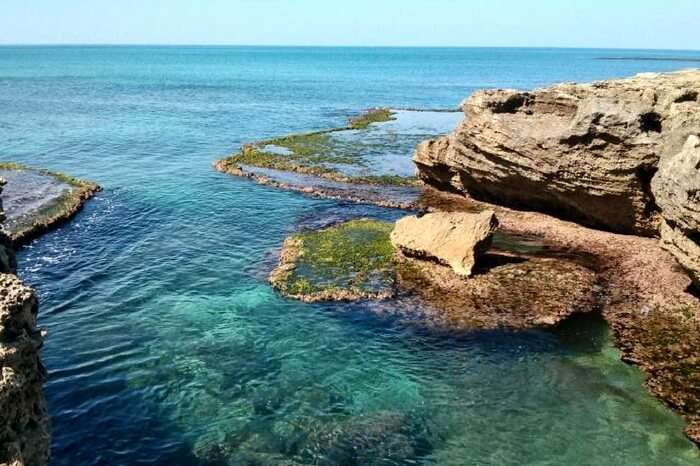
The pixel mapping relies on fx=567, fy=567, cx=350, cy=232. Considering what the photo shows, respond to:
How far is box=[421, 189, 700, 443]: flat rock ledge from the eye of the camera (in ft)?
77.5

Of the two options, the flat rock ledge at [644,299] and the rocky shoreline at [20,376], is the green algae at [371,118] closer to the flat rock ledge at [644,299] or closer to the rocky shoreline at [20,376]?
the flat rock ledge at [644,299]

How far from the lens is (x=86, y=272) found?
34969mm

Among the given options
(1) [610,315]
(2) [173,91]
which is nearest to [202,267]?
(1) [610,315]

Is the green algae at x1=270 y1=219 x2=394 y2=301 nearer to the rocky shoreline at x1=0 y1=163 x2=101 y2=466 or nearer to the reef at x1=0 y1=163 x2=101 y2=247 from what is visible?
the rocky shoreline at x1=0 y1=163 x2=101 y2=466

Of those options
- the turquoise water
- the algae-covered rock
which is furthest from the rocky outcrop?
the turquoise water

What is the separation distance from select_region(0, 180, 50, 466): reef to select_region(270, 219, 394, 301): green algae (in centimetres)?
1695

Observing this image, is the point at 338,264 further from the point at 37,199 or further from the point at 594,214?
the point at 37,199

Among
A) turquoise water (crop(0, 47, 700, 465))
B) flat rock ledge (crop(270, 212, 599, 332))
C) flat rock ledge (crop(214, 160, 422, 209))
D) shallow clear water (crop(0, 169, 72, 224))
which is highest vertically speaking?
shallow clear water (crop(0, 169, 72, 224))

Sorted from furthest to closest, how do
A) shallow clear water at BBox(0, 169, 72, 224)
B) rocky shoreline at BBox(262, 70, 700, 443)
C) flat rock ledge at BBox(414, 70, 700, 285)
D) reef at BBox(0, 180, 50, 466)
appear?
1. shallow clear water at BBox(0, 169, 72, 224)
2. flat rock ledge at BBox(414, 70, 700, 285)
3. rocky shoreline at BBox(262, 70, 700, 443)
4. reef at BBox(0, 180, 50, 466)

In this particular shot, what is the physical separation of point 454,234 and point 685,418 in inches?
632

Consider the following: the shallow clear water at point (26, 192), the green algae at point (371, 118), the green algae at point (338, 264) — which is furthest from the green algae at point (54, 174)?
the green algae at point (371, 118)

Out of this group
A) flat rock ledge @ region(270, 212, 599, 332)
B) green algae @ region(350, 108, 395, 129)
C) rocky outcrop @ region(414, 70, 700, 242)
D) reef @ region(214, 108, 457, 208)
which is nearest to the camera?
flat rock ledge @ region(270, 212, 599, 332)

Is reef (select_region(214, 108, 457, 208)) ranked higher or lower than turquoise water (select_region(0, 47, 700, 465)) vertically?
higher

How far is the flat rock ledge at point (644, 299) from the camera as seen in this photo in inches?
930
